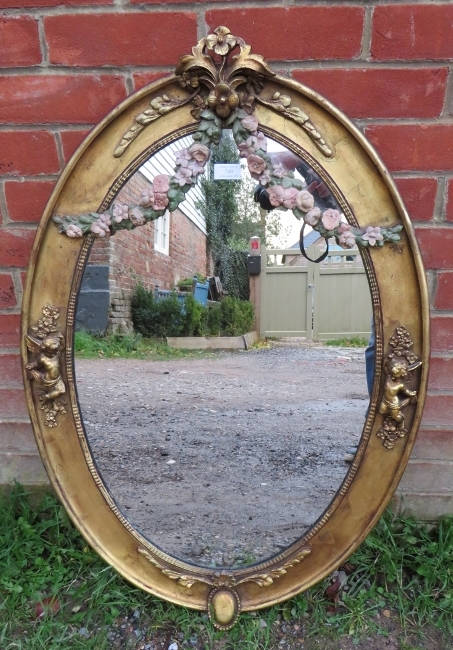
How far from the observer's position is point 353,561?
45.9 inches

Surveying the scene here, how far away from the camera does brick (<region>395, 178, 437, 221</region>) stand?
1137 millimetres

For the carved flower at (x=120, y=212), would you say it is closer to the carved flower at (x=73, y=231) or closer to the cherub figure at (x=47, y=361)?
the carved flower at (x=73, y=231)

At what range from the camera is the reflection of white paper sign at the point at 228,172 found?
103cm

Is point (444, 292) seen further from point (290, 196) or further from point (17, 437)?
point (17, 437)

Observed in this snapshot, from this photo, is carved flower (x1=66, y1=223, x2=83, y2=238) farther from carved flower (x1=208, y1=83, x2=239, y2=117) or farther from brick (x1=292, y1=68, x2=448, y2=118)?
brick (x1=292, y1=68, x2=448, y2=118)

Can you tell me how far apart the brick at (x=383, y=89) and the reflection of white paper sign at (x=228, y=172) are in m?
0.28

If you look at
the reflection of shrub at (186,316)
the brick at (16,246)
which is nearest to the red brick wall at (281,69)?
the brick at (16,246)

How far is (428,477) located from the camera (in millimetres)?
1244

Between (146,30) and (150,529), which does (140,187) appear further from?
(150,529)

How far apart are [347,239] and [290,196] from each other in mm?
151

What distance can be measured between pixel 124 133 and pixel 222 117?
0.70 ft

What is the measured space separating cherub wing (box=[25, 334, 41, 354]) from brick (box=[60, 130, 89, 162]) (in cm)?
47

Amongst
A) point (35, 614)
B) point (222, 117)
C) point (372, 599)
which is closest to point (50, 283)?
point (222, 117)

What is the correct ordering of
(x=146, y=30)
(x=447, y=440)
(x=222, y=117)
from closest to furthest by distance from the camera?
(x=222, y=117), (x=146, y=30), (x=447, y=440)
